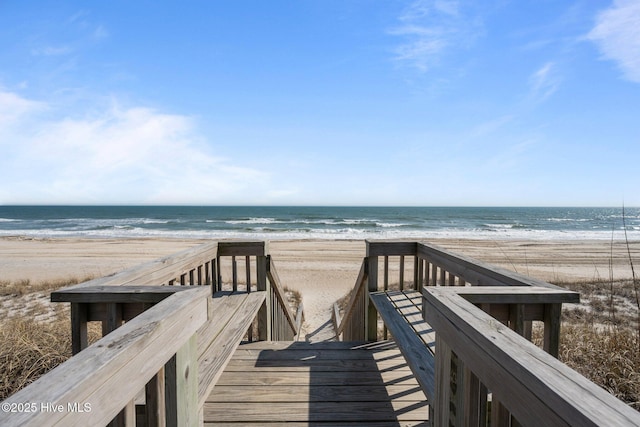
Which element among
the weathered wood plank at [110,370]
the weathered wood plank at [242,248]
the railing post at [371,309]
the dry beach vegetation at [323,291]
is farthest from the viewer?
the weathered wood plank at [242,248]

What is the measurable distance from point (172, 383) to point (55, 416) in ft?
2.48

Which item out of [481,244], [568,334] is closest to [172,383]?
[568,334]

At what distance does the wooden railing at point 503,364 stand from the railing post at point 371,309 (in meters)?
1.25

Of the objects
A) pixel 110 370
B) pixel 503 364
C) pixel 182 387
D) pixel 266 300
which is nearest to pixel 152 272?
pixel 182 387

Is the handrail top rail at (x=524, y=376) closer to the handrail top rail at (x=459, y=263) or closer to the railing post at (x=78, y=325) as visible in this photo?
the handrail top rail at (x=459, y=263)

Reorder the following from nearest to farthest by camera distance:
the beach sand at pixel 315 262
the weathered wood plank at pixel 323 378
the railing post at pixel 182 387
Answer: the railing post at pixel 182 387, the weathered wood plank at pixel 323 378, the beach sand at pixel 315 262

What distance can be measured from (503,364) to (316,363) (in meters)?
2.24

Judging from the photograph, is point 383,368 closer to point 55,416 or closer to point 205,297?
point 205,297

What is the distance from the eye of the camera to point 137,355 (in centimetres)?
97

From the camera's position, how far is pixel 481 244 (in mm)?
17828

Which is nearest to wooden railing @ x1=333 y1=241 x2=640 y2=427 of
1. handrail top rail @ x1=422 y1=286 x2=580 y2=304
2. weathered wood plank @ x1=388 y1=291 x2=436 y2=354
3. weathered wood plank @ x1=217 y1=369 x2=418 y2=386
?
handrail top rail @ x1=422 y1=286 x2=580 y2=304

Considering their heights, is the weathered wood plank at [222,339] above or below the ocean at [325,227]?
above

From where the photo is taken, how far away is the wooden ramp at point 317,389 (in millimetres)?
2215

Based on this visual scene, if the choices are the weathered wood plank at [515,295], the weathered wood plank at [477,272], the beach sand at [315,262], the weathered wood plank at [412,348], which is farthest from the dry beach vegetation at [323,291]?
the weathered wood plank at [412,348]
